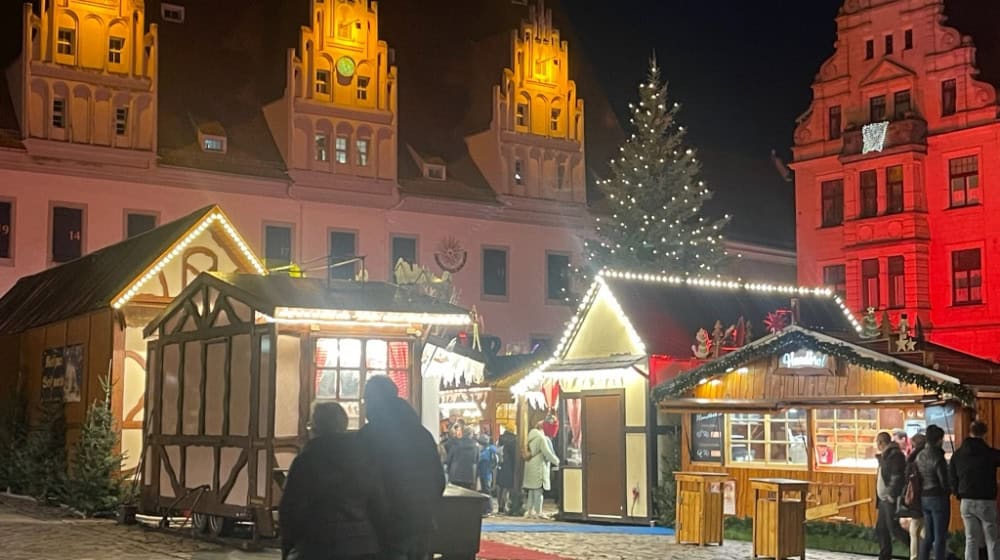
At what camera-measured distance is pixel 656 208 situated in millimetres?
39000

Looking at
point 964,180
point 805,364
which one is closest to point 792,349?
point 805,364

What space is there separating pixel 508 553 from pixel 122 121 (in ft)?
81.0

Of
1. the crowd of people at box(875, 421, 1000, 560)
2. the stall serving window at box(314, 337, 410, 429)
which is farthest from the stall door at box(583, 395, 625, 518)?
the crowd of people at box(875, 421, 1000, 560)

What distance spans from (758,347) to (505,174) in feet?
86.4

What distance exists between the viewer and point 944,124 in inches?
1577

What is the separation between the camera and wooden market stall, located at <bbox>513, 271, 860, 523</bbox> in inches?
907

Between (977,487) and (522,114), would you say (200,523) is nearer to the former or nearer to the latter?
(977,487)

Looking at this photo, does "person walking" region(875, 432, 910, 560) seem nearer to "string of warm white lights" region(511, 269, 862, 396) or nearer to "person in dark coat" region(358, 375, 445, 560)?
"string of warm white lights" region(511, 269, 862, 396)

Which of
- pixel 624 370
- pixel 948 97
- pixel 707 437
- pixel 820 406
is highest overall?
pixel 948 97

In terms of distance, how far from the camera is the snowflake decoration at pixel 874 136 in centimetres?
4094

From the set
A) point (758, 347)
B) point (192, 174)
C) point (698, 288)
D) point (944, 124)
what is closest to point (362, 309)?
point (758, 347)

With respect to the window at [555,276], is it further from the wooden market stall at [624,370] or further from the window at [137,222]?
the wooden market stall at [624,370]

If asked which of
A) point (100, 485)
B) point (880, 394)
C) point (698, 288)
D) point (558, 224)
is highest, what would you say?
point (558, 224)

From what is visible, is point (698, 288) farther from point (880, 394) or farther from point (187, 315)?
point (187, 315)
